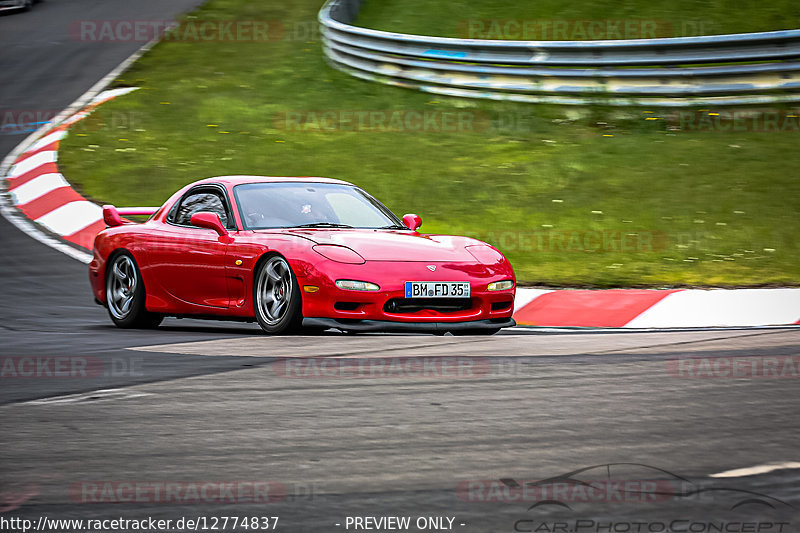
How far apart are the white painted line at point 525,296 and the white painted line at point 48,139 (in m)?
9.57

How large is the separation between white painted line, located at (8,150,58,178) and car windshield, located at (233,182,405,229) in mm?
7632

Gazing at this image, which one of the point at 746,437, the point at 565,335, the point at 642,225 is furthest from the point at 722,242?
the point at 746,437

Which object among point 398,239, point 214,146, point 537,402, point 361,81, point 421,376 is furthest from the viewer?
point 361,81

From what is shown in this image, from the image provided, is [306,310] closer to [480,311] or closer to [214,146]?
[480,311]

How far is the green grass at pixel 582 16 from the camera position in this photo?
16844 mm

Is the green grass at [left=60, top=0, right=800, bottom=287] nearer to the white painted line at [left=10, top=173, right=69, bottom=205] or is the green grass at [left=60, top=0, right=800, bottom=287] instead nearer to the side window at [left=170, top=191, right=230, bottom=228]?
the white painted line at [left=10, top=173, right=69, bottom=205]

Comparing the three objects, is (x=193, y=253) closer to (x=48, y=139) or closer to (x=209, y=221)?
(x=209, y=221)

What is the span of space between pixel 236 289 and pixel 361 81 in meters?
10.4

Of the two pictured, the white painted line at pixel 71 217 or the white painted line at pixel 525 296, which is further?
the white painted line at pixel 71 217

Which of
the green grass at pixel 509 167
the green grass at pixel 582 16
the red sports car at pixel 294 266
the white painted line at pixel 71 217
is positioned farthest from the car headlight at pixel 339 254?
the green grass at pixel 582 16

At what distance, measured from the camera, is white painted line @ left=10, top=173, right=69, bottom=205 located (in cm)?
1475

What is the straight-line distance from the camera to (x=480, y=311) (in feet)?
27.4

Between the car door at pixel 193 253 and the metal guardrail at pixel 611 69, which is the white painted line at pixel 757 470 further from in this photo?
the metal guardrail at pixel 611 69

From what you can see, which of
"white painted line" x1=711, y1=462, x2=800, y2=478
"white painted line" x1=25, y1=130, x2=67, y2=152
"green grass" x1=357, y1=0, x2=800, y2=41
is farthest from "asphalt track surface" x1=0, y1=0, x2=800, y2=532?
"green grass" x1=357, y1=0, x2=800, y2=41
